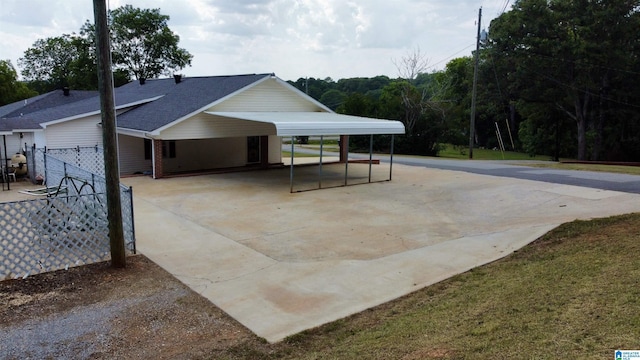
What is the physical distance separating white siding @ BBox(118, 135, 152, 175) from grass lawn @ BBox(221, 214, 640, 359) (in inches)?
658

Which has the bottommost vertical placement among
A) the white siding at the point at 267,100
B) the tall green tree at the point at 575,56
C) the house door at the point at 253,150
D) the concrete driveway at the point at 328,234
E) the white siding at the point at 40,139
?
the concrete driveway at the point at 328,234

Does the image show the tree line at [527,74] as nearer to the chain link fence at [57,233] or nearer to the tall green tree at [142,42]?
the tall green tree at [142,42]

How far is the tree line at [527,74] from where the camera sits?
3434cm

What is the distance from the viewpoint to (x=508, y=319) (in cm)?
452

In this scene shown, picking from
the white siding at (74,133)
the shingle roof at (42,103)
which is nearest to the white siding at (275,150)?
the white siding at (74,133)

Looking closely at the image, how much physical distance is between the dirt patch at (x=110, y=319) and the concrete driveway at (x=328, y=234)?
0.39 metres

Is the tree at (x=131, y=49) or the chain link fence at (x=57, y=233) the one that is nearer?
the chain link fence at (x=57, y=233)

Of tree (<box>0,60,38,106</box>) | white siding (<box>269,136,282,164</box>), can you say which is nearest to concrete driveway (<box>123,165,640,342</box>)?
white siding (<box>269,136,282,164</box>)

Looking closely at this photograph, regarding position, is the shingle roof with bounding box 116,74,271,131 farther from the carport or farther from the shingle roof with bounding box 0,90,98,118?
the shingle roof with bounding box 0,90,98,118

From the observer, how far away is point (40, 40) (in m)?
49.5

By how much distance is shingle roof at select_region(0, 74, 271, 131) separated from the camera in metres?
17.7

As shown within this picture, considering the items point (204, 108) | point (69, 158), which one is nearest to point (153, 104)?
point (204, 108)

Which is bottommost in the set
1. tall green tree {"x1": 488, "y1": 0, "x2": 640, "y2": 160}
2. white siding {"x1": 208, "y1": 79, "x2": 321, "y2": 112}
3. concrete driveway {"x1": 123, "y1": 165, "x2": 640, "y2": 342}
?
concrete driveway {"x1": 123, "y1": 165, "x2": 640, "y2": 342}

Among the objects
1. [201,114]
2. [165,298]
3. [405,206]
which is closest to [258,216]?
[405,206]
